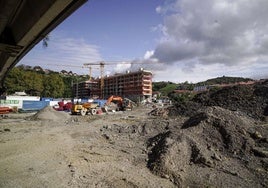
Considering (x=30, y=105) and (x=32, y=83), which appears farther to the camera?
(x=32, y=83)

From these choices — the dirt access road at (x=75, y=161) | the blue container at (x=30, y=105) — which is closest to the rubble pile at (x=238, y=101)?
the dirt access road at (x=75, y=161)

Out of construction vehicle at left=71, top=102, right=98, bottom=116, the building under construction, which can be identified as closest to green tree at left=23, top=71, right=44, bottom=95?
construction vehicle at left=71, top=102, right=98, bottom=116

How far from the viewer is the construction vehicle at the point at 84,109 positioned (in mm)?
33031

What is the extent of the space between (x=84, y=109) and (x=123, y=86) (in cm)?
7845

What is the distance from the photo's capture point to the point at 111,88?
11938cm

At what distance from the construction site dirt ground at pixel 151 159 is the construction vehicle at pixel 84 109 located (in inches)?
676

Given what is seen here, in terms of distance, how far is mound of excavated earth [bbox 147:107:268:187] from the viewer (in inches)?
367

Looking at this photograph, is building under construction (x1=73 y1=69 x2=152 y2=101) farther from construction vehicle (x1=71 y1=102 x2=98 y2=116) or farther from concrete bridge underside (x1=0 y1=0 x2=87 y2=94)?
concrete bridge underside (x1=0 y1=0 x2=87 y2=94)

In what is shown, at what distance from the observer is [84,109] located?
3362 centimetres

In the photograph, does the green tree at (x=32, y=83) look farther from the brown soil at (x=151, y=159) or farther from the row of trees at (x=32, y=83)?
the brown soil at (x=151, y=159)

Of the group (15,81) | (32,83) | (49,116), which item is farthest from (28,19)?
(32,83)

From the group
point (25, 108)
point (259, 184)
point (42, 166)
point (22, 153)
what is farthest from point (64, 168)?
point (25, 108)

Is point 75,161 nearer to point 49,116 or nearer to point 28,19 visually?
point 28,19

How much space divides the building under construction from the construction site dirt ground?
77.3m
